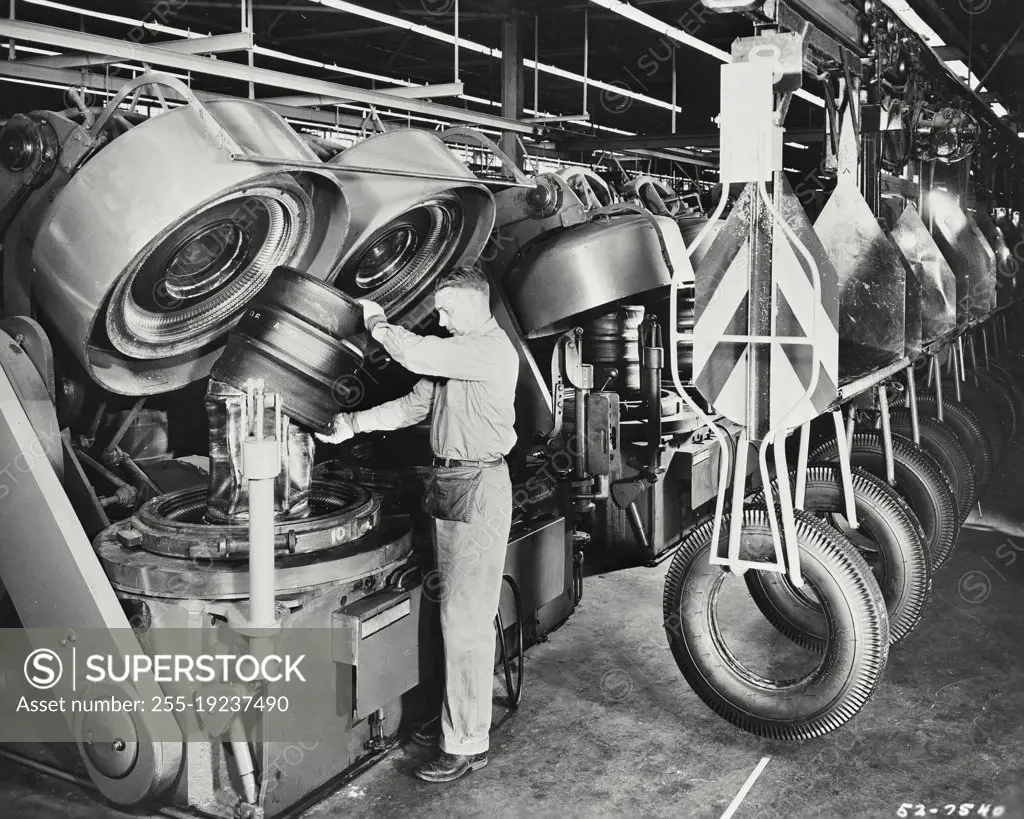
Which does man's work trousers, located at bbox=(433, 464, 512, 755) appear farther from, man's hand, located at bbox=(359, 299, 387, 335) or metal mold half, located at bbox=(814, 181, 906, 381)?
metal mold half, located at bbox=(814, 181, 906, 381)

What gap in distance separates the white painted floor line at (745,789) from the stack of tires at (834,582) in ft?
0.32

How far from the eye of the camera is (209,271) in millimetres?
3201

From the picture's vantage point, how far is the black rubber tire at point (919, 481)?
4.62 metres

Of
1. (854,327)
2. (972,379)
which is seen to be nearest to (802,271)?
(854,327)

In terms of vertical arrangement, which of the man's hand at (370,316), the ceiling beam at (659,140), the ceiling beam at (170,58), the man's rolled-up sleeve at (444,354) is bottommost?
the man's rolled-up sleeve at (444,354)

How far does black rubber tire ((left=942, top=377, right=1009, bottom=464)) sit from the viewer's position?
6.95 metres

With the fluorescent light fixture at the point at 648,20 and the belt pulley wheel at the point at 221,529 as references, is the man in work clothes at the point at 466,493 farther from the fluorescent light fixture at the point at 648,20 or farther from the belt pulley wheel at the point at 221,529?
the fluorescent light fixture at the point at 648,20

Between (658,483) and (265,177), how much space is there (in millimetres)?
2892

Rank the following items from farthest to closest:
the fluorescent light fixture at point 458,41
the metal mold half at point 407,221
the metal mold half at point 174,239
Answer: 1. the fluorescent light fixture at point 458,41
2. the metal mold half at point 407,221
3. the metal mold half at point 174,239

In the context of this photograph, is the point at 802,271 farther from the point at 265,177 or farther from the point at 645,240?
the point at 265,177

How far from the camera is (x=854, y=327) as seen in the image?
12.8 ft

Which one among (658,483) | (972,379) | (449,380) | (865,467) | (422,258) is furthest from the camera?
(972,379)

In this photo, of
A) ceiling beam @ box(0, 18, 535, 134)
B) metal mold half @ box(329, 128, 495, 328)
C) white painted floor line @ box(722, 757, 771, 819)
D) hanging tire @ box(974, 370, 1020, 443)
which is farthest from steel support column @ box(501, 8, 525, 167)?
white painted floor line @ box(722, 757, 771, 819)

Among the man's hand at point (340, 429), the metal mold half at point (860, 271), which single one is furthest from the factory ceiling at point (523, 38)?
the man's hand at point (340, 429)
